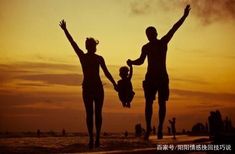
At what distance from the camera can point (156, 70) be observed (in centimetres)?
934

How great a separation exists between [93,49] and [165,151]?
2.66 metres

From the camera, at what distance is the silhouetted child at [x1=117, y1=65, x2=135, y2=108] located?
10016mm

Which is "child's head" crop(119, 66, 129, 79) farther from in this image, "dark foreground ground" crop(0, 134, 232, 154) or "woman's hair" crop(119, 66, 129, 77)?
"dark foreground ground" crop(0, 134, 232, 154)

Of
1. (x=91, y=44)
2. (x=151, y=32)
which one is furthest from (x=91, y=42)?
(x=151, y=32)

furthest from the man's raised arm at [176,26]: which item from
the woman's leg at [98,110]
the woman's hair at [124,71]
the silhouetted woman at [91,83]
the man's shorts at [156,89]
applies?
the woman's leg at [98,110]

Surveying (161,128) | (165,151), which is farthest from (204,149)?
(161,128)

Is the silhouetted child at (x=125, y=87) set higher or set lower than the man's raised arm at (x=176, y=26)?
lower

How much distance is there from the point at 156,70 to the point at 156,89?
44 centimetres

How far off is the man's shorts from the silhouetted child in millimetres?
548

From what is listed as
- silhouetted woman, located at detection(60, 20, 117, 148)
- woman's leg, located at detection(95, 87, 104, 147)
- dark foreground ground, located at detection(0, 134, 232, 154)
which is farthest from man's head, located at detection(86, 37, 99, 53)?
dark foreground ground, located at detection(0, 134, 232, 154)

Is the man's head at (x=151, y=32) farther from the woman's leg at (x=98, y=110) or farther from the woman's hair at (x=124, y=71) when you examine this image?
the woman's leg at (x=98, y=110)

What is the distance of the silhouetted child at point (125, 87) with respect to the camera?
32.9ft

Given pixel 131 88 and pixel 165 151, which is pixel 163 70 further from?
pixel 165 151

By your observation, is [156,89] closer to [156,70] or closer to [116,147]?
[156,70]
